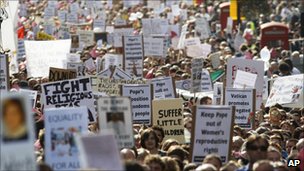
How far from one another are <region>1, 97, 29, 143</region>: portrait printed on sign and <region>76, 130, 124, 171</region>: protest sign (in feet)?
2.39

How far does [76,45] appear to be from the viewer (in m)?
33.3

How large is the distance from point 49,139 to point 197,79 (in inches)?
367

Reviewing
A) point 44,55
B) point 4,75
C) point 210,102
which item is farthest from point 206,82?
point 4,75

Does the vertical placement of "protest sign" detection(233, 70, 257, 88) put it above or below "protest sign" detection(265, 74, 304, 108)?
above

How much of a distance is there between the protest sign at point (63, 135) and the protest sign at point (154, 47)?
57.7 feet

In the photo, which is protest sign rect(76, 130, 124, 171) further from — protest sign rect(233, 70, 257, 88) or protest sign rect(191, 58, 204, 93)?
protest sign rect(191, 58, 204, 93)

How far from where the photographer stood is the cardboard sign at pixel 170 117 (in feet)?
50.2

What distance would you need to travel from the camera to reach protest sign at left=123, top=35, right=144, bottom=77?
24.2 meters

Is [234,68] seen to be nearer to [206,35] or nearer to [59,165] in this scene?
[59,165]

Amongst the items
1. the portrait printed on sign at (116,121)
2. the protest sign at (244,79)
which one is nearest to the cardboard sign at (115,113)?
the portrait printed on sign at (116,121)

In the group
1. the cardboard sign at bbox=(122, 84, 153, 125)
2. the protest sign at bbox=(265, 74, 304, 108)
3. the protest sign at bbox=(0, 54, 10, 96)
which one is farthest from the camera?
the protest sign at bbox=(265, 74, 304, 108)

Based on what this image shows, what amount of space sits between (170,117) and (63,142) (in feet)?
17.5

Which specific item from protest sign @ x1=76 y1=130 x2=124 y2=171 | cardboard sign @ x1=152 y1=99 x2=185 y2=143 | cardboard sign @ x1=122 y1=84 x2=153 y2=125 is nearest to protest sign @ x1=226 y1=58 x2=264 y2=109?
cardboard sign @ x1=122 y1=84 x2=153 y2=125

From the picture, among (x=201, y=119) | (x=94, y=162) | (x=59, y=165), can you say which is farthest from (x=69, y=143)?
(x=201, y=119)
